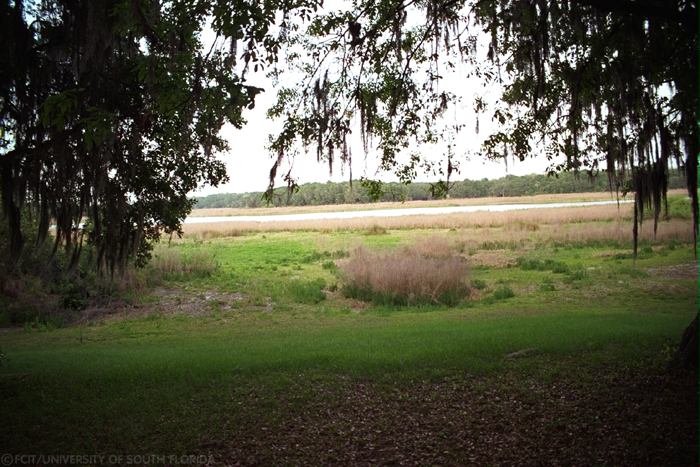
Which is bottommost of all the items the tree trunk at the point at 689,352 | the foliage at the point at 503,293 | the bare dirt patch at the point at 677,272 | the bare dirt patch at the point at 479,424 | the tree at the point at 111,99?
the foliage at the point at 503,293

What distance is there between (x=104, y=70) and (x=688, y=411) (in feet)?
26.2

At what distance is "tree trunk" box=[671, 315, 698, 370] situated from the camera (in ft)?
17.1

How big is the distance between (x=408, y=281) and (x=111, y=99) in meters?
11.9

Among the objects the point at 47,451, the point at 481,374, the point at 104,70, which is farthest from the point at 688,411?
the point at 104,70

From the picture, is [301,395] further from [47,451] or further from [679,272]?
[679,272]

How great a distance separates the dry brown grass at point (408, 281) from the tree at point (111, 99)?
9471 mm

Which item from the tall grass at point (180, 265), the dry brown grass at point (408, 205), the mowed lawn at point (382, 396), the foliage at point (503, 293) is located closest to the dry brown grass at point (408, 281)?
the foliage at point (503, 293)

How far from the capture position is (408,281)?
16.8 meters

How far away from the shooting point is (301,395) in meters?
5.75

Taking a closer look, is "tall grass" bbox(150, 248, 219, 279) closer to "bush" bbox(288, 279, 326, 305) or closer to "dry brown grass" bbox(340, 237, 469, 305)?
"bush" bbox(288, 279, 326, 305)

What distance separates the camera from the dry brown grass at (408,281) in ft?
54.2

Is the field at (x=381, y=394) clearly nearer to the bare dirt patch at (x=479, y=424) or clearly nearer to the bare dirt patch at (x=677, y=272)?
the bare dirt patch at (x=479, y=424)

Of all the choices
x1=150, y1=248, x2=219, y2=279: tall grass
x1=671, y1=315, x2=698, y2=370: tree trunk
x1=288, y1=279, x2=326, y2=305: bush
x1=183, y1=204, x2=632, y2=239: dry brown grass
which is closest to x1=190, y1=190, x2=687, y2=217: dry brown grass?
x1=183, y1=204, x2=632, y2=239: dry brown grass

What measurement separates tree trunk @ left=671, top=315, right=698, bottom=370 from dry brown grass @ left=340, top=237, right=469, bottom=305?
420 inches
